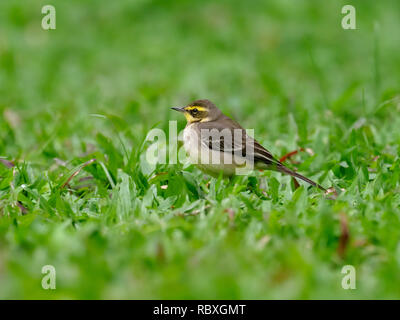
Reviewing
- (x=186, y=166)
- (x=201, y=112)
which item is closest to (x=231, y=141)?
(x=186, y=166)

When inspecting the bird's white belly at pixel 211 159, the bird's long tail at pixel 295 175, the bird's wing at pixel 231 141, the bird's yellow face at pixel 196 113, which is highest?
the bird's yellow face at pixel 196 113

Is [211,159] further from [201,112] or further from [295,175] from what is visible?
[201,112]

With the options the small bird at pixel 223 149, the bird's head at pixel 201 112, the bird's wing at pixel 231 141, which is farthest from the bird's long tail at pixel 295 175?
the bird's head at pixel 201 112

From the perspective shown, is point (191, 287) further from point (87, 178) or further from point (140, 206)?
point (87, 178)

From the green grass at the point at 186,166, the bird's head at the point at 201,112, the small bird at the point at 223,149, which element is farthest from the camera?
the bird's head at the point at 201,112

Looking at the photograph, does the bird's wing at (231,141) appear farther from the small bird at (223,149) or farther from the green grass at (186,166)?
the green grass at (186,166)

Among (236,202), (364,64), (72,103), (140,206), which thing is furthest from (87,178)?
(364,64)

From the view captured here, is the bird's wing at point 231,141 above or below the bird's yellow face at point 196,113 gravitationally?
below

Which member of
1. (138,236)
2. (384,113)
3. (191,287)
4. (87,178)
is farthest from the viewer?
(384,113)
